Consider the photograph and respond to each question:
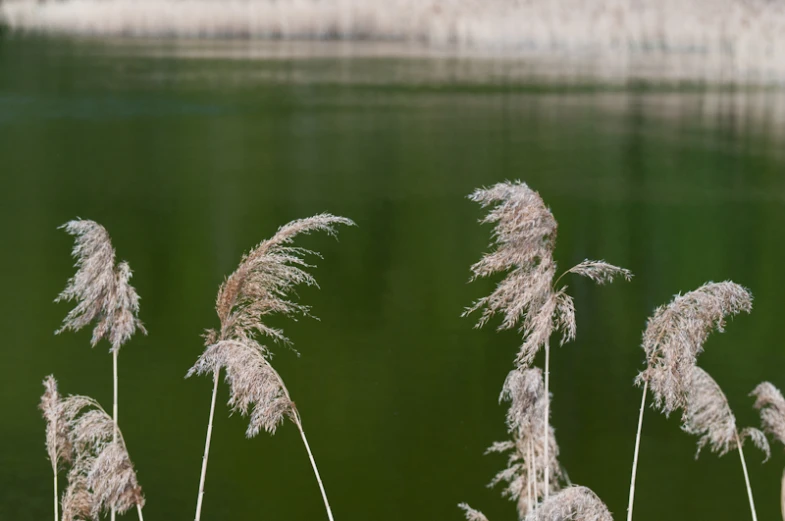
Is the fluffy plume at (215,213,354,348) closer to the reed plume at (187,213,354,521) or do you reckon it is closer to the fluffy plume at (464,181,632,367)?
the reed plume at (187,213,354,521)

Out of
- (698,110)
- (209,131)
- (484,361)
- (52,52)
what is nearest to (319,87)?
(209,131)

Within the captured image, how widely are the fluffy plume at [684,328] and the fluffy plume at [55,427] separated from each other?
4.43 ft

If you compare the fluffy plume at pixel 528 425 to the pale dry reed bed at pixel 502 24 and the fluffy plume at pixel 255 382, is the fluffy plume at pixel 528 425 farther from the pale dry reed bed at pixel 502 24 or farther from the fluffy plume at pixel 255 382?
the pale dry reed bed at pixel 502 24

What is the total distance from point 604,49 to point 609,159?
45.1 ft

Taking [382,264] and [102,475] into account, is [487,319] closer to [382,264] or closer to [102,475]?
[102,475]

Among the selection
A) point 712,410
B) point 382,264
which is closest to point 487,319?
point 712,410

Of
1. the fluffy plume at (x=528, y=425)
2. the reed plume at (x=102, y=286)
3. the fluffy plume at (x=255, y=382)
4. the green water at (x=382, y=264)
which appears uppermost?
the reed plume at (x=102, y=286)

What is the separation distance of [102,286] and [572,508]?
1.24m

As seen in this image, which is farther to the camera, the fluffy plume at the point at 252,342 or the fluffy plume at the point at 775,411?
the fluffy plume at the point at 775,411

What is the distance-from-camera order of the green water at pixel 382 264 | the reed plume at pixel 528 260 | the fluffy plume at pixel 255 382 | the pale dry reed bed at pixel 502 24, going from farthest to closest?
the pale dry reed bed at pixel 502 24, the green water at pixel 382 264, the reed plume at pixel 528 260, the fluffy plume at pixel 255 382

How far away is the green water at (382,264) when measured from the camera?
16.6 feet

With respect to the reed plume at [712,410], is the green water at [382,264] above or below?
below

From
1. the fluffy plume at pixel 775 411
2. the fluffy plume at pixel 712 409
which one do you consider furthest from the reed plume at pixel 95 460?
the fluffy plume at pixel 775 411

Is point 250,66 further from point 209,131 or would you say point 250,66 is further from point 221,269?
A: point 221,269
